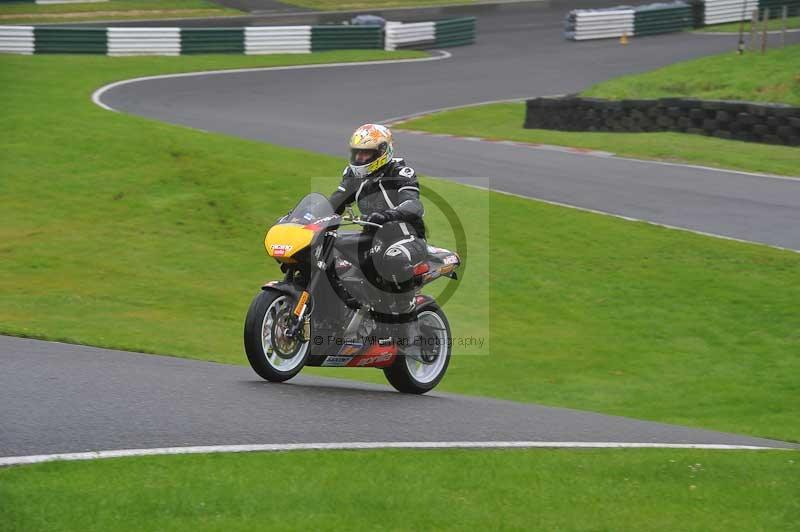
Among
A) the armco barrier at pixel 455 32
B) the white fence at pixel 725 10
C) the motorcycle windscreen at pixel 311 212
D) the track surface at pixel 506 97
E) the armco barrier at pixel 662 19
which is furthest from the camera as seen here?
the white fence at pixel 725 10

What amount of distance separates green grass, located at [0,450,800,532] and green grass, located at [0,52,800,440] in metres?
3.03

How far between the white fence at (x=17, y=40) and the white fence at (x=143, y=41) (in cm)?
244

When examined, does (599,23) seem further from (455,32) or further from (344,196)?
(344,196)

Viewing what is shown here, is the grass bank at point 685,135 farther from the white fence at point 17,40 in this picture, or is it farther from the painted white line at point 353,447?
the painted white line at point 353,447

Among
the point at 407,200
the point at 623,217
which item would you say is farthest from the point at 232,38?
the point at 407,200

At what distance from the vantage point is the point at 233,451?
6.52 meters

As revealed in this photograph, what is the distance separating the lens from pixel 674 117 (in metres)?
24.4

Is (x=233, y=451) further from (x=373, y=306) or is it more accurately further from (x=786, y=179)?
(x=786, y=179)

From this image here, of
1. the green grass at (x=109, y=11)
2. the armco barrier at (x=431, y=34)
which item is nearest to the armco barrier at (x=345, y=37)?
the armco barrier at (x=431, y=34)

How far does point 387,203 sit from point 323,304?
0.99 m

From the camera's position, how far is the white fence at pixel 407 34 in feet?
127

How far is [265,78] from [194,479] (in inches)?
1060

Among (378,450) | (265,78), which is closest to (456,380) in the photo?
(378,450)

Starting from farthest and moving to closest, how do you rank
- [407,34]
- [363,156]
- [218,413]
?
1. [407,34]
2. [363,156]
3. [218,413]
